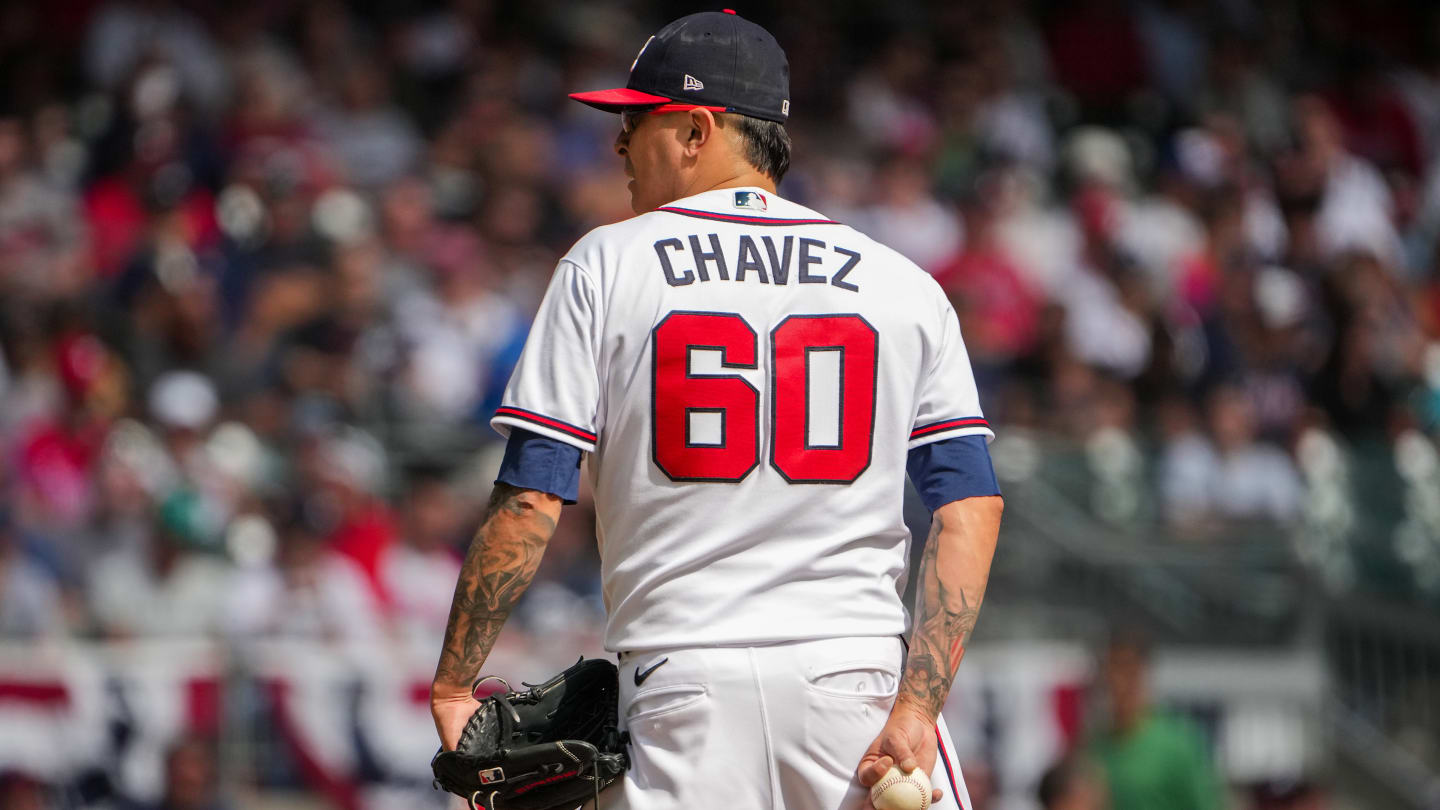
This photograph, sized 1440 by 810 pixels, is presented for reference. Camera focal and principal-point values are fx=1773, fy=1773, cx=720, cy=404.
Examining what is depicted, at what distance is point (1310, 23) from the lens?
51.5 ft

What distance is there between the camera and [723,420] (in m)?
3.16

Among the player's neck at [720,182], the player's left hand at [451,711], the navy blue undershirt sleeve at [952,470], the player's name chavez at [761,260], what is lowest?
the player's left hand at [451,711]

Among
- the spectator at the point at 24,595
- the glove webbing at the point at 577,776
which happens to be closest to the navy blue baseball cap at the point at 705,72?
the glove webbing at the point at 577,776

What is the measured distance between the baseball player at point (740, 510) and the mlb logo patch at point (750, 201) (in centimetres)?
3

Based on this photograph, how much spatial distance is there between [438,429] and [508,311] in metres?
1.07

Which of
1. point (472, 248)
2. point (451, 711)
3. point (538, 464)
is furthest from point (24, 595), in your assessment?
point (538, 464)

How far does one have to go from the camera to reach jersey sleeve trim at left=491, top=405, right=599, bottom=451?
312 centimetres

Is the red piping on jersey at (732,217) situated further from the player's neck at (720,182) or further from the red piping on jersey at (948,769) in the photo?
the red piping on jersey at (948,769)

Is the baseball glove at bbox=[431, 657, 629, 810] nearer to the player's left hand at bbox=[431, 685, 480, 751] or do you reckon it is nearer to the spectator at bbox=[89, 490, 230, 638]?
the player's left hand at bbox=[431, 685, 480, 751]

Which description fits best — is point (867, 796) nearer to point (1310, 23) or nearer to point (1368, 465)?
point (1368, 465)

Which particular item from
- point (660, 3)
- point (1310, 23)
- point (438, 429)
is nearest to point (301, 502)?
point (438, 429)

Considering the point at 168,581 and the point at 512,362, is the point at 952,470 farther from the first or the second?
the point at 512,362

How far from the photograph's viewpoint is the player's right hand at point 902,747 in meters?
3.13

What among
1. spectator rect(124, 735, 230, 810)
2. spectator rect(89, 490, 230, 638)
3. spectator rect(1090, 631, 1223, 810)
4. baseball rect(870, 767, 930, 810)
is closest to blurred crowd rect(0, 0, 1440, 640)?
spectator rect(89, 490, 230, 638)
